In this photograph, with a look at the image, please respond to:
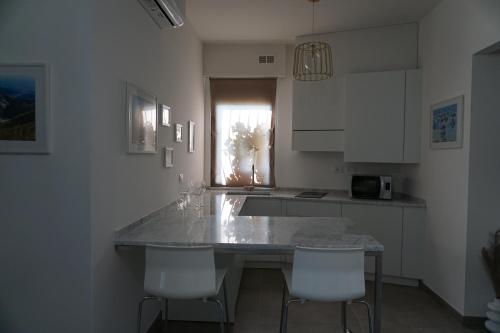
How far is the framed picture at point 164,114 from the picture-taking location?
9.23 ft

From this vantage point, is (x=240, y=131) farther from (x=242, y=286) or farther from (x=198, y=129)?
(x=242, y=286)

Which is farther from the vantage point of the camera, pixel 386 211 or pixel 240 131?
pixel 240 131

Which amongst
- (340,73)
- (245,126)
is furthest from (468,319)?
(245,126)

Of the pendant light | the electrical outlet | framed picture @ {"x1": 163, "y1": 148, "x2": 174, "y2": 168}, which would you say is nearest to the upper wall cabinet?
the pendant light

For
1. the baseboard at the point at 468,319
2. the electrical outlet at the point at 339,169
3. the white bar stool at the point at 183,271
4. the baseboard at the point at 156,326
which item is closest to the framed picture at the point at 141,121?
the white bar stool at the point at 183,271

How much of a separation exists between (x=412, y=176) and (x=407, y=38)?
159 cm

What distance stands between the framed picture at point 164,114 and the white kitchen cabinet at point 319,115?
1804 millimetres

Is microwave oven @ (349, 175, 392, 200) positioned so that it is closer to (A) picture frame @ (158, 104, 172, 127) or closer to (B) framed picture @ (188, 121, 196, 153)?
(B) framed picture @ (188, 121, 196, 153)

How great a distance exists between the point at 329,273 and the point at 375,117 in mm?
2557

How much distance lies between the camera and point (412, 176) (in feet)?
12.9

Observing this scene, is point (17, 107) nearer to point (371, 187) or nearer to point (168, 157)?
point (168, 157)

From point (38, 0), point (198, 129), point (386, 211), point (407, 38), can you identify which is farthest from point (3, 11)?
point (407, 38)

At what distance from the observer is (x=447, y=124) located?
311cm

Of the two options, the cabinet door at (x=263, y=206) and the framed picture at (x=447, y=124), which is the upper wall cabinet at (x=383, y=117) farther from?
the cabinet door at (x=263, y=206)
